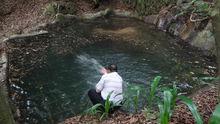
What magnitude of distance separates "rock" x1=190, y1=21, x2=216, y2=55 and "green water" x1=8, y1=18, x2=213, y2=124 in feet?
Answer: 1.25

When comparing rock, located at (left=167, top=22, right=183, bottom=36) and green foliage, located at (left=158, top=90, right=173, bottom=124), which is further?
rock, located at (left=167, top=22, right=183, bottom=36)

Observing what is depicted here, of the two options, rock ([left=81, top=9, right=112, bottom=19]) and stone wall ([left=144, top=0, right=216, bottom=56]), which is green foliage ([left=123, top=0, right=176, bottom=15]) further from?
rock ([left=81, top=9, right=112, bottom=19])

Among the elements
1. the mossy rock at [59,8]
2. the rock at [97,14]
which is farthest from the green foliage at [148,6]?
the mossy rock at [59,8]

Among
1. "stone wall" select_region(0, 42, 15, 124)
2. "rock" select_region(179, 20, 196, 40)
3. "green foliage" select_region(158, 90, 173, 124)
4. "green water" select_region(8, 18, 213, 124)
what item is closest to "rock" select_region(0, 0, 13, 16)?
"green water" select_region(8, 18, 213, 124)

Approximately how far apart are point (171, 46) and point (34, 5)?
7188 millimetres

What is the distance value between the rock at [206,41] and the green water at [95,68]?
0.38 metres

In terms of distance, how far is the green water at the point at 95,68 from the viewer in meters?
8.03

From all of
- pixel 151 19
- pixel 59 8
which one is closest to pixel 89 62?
A: pixel 151 19

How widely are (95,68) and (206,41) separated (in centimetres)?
395

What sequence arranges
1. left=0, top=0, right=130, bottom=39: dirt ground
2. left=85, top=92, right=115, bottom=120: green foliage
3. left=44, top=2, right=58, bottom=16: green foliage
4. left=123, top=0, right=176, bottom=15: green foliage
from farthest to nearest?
left=123, top=0, right=176, bottom=15: green foliage → left=44, top=2, right=58, bottom=16: green foliage → left=0, top=0, right=130, bottom=39: dirt ground → left=85, top=92, right=115, bottom=120: green foliage

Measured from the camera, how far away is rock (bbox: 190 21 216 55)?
38.8ft

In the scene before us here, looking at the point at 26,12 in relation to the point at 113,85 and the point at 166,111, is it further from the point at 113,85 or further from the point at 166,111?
the point at 166,111

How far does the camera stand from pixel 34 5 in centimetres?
1684

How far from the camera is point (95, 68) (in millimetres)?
10328
